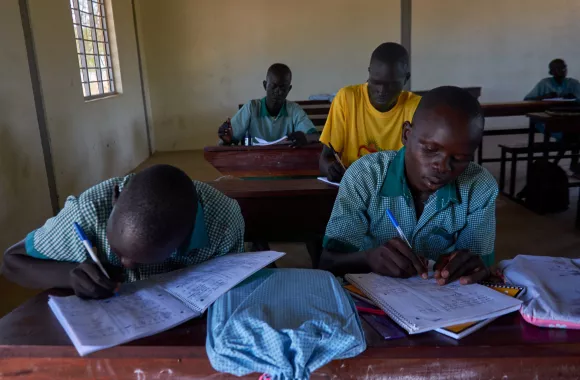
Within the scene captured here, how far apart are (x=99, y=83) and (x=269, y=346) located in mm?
6167

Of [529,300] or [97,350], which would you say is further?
[529,300]

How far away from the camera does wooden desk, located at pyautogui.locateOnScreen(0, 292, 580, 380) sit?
841mm

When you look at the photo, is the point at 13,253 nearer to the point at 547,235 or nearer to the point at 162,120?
the point at 547,235

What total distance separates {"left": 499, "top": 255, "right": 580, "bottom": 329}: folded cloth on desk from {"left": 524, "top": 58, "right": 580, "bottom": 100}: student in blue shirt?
568cm

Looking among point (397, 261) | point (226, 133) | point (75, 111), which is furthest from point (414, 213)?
point (75, 111)

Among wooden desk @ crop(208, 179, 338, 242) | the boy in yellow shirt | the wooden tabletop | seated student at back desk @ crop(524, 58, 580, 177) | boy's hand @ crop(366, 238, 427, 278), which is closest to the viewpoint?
boy's hand @ crop(366, 238, 427, 278)

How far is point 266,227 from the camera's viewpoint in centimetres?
236

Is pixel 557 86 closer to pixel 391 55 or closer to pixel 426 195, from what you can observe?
pixel 391 55

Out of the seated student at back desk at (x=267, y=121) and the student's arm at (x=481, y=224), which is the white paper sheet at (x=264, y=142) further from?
the student's arm at (x=481, y=224)

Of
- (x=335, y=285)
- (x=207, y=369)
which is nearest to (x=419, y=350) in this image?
(x=335, y=285)

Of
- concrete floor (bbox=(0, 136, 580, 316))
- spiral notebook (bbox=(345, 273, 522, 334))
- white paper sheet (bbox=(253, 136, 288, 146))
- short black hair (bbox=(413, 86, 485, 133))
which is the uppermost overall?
short black hair (bbox=(413, 86, 485, 133))

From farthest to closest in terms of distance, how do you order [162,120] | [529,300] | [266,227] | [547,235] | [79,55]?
1. [162,120]
2. [79,55]
3. [547,235]
4. [266,227]
5. [529,300]

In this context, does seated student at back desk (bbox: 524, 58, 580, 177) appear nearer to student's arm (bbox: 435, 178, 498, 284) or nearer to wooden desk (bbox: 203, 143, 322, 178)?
wooden desk (bbox: 203, 143, 322, 178)

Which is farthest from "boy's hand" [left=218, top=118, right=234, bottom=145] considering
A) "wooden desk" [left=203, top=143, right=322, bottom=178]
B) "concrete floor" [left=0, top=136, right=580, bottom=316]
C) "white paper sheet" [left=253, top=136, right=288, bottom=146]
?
"concrete floor" [left=0, top=136, right=580, bottom=316]
